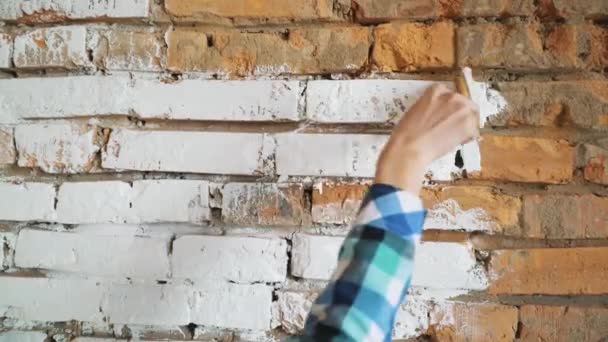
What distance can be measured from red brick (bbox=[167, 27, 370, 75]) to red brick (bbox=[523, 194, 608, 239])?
362mm

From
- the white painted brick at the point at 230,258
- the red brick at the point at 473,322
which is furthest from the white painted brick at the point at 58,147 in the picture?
the red brick at the point at 473,322

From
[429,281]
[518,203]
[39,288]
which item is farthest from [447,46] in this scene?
[39,288]

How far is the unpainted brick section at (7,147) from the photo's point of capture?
918 mm

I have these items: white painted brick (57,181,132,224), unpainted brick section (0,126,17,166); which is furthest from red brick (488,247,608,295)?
unpainted brick section (0,126,17,166)

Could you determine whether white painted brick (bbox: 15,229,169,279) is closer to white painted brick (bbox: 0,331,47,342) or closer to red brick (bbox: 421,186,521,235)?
white painted brick (bbox: 0,331,47,342)

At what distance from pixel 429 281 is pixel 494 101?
0.31m

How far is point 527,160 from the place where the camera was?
0.82 m

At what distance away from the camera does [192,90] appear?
2.89 ft

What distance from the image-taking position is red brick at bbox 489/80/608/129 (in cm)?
82

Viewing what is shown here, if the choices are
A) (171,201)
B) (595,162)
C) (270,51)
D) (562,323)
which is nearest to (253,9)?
(270,51)

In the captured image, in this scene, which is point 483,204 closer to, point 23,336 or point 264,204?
point 264,204

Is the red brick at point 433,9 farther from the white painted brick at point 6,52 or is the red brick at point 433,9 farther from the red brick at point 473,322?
the white painted brick at point 6,52

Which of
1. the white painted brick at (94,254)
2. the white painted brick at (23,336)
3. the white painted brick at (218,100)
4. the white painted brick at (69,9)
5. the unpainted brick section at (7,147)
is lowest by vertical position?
the white painted brick at (23,336)

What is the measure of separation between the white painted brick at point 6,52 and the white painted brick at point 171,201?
34 centimetres
